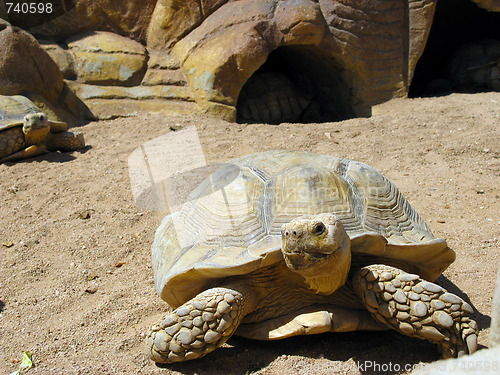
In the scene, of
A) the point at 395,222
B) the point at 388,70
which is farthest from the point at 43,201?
the point at 388,70

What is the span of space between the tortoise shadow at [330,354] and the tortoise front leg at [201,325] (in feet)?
0.37

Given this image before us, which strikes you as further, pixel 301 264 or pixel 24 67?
pixel 24 67

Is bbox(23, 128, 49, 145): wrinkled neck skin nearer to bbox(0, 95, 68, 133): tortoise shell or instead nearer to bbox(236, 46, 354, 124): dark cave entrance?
bbox(0, 95, 68, 133): tortoise shell

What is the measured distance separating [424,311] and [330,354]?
0.43m

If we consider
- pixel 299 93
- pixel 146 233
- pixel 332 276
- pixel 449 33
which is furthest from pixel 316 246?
pixel 449 33

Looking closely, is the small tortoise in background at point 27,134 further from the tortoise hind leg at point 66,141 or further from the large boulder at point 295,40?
the large boulder at point 295,40

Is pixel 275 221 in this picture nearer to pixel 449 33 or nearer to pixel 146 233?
pixel 146 233

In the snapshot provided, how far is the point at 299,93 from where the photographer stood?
7.66 m

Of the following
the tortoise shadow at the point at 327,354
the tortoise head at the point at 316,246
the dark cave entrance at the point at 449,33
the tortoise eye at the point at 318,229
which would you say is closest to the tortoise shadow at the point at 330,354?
the tortoise shadow at the point at 327,354

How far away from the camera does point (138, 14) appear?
23.4 ft

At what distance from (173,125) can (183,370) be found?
3925 mm

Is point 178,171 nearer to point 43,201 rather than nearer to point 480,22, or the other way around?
point 43,201

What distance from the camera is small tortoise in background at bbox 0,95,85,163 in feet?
15.5

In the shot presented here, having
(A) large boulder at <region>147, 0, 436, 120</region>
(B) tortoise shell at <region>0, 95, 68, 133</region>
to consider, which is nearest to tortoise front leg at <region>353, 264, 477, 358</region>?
(B) tortoise shell at <region>0, 95, 68, 133</region>
